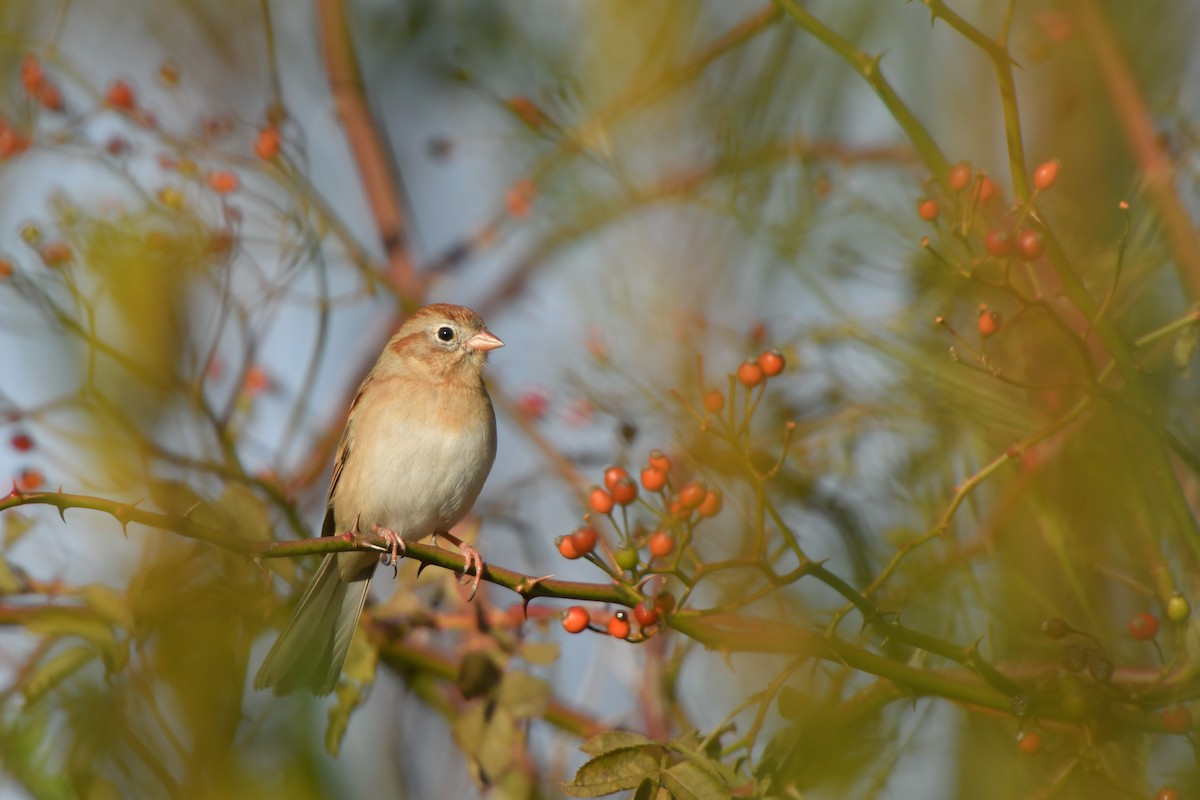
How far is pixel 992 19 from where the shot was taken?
6.68 feet

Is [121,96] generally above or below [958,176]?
above

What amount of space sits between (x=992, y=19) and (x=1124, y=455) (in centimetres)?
80

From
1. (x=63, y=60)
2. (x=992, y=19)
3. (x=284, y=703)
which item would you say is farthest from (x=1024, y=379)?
(x=63, y=60)

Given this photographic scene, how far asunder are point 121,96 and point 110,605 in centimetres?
199

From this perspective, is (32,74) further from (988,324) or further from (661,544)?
(988,324)

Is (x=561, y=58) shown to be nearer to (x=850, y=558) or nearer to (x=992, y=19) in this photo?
(x=992, y=19)

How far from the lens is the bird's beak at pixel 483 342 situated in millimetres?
3967

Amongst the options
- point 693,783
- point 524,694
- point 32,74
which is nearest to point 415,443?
point 524,694

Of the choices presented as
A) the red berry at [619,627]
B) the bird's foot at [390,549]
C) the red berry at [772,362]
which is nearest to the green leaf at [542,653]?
the bird's foot at [390,549]

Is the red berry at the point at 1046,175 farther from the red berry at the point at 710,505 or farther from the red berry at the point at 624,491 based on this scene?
the red berry at the point at 624,491

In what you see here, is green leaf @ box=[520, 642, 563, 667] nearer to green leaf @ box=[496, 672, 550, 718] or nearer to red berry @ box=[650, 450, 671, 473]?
green leaf @ box=[496, 672, 550, 718]

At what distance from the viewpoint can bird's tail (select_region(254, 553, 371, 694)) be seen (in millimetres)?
2404

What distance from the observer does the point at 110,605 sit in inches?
77.5

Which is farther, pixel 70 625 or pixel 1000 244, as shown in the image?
pixel 70 625
